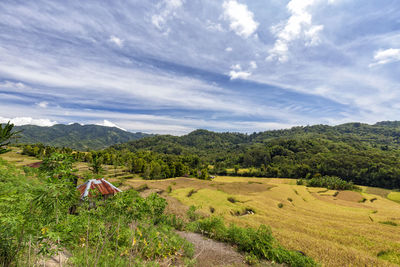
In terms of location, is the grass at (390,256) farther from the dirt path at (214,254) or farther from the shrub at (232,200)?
the shrub at (232,200)

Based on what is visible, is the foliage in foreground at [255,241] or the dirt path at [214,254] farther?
the foliage in foreground at [255,241]

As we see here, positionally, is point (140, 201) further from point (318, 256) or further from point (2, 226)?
point (318, 256)

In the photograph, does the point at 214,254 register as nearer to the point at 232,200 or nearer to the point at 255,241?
the point at 255,241

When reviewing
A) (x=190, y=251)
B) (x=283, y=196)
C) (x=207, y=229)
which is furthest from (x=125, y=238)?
(x=283, y=196)

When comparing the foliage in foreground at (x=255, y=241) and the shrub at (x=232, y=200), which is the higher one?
the foliage in foreground at (x=255, y=241)

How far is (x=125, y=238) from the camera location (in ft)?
27.6

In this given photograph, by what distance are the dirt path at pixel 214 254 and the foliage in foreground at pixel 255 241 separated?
0.62m

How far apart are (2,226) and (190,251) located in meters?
8.10

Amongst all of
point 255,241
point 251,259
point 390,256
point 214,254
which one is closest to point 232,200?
point 390,256

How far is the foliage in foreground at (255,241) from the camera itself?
9180 mm

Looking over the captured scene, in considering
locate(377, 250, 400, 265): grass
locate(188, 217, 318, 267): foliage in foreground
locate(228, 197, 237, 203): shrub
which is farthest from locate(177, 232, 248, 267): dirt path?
locate(228, 197, 237, 203): shrub

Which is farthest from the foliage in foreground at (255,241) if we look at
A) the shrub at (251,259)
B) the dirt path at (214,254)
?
the dirt path at (214,254)

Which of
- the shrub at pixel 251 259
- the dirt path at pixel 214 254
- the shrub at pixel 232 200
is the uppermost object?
the shrub at pixel 251 259

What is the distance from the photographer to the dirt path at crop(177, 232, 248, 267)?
9.04m
